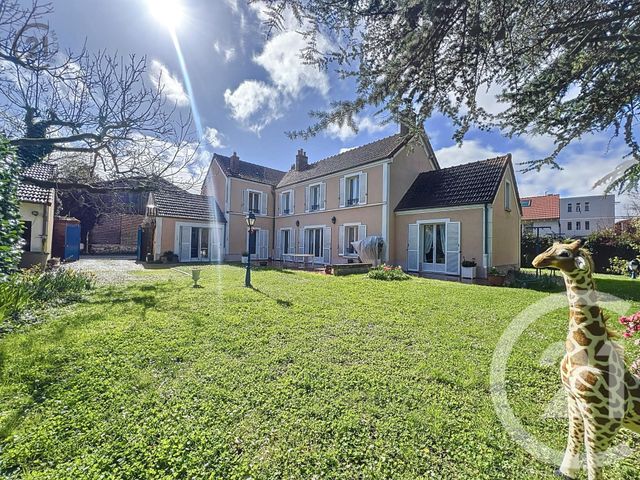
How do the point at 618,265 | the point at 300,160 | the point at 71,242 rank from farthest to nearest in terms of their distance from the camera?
the point at 300,160 < the point at 71,242 < the point at 618,265

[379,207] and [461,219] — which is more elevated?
[379,207]

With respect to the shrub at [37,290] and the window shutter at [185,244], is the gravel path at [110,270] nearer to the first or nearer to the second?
the shrub at [37,290]

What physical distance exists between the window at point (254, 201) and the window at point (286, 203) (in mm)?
1839

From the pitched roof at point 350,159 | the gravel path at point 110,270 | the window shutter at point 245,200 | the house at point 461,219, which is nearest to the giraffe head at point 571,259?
the house at point 461,219

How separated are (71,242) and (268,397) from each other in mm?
19761

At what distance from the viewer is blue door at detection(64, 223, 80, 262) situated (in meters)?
16.0

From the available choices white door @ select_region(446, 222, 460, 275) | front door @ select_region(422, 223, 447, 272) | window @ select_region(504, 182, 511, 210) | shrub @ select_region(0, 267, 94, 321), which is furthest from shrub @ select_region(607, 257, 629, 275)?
shrub @ select_region(0, 267, 94, 321)

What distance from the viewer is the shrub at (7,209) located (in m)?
5.26

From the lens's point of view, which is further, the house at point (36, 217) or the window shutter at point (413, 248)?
the window shutter at point (413, 248)

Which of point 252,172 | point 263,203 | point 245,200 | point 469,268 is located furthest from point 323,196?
point 469,268

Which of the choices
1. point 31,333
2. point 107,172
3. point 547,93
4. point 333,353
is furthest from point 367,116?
point 107,172

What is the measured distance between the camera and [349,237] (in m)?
16.6

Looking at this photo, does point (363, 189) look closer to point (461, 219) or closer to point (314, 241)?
point (314, 241)

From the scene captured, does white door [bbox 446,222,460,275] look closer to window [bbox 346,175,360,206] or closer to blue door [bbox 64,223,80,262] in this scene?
window [bbox 346,175,360,206]
